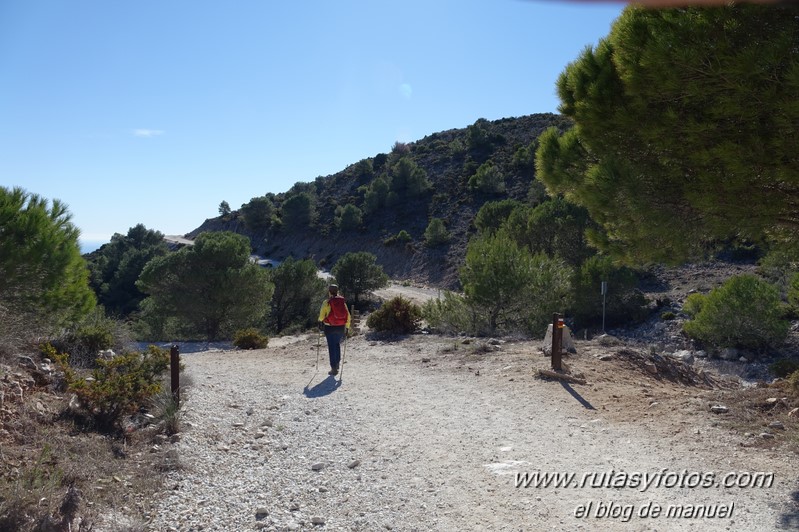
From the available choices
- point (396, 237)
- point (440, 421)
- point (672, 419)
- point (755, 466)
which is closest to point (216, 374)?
point (440, 421)

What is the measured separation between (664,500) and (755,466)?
4.43 feet

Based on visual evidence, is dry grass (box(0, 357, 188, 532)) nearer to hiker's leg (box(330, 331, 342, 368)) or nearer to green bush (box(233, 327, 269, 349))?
hiker's leg (box(330, 331, 342, 368))

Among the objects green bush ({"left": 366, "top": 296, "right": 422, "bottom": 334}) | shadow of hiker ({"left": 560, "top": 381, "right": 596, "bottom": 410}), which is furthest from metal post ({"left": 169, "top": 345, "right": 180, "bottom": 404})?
green bush ({"left": 366, "top": 296, "right": 422, "bottom": 334})

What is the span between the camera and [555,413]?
7.48m

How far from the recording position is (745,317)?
21.0 m

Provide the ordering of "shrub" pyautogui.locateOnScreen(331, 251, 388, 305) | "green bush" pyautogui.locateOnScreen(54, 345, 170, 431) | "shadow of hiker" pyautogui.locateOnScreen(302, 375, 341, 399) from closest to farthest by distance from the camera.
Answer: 1. "green bush" pyautogui.locateOnScreen(54, 345, 170, 431)
2. "shadow of hiker" pyautogui.locateOnScreen(302, 375, 341, 399)
3. "shrub" pyautogui.locateOnScreen(331, 251, 388, 305)

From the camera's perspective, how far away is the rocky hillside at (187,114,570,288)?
50.6 meters

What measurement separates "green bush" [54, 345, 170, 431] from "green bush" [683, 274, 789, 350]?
816 inches

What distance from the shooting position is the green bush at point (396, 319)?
1530cm

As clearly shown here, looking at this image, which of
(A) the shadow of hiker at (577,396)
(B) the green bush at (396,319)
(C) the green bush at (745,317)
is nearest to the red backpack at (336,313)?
(A) the shadow of hiker at (577,396)

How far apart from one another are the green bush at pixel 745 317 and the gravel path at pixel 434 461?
15854mm

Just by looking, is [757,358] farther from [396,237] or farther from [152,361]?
[396,237]

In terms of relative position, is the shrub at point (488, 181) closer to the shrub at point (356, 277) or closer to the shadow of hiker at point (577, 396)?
the shrub at point (356, 277)

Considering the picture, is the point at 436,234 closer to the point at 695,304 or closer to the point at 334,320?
the point at 695,304
